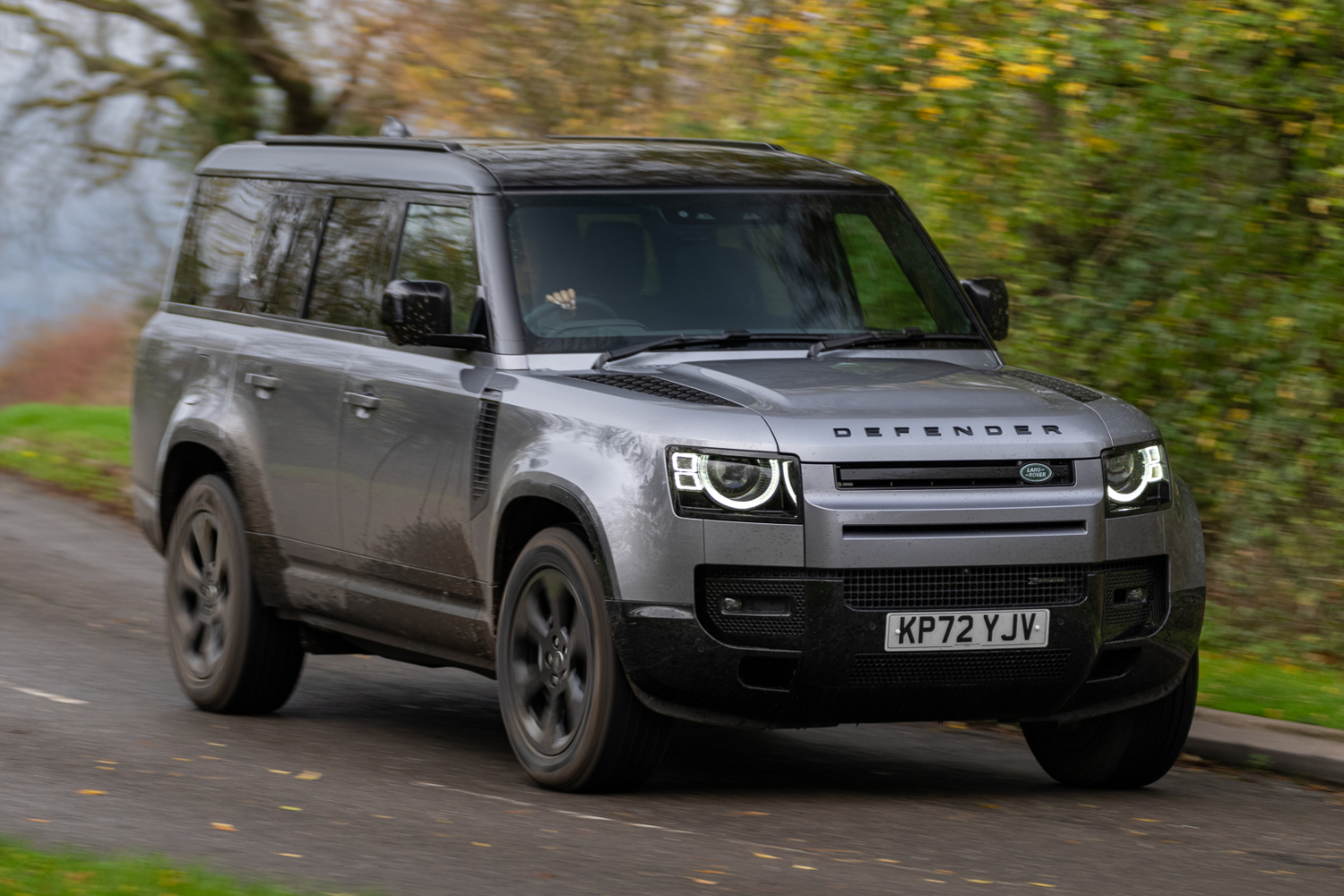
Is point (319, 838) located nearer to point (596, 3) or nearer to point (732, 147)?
point (732, 147)

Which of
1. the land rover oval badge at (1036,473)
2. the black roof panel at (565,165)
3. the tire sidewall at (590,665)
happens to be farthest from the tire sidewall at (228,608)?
the land rover oval badge at (1036,473)

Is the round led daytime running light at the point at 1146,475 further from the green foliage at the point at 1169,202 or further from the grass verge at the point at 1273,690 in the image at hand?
the green foliage at the point at 1169,202

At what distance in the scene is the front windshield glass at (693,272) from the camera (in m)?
7.32

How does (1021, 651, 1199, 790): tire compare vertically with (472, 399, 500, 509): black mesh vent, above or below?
below

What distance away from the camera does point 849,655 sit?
6.31 m

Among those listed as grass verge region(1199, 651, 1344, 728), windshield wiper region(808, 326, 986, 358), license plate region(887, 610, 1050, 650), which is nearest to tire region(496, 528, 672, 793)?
license plate region(887, 610, 1050, 650)

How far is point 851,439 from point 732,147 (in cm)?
242

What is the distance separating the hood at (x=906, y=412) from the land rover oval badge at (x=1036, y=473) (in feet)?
0.11

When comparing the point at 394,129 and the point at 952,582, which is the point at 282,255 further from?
the point at 952,582

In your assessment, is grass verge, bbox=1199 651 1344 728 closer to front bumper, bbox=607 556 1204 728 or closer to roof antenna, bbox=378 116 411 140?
front bumper, bbox=607 556 1204 728

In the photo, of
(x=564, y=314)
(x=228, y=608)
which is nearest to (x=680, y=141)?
(x=564, y=314)

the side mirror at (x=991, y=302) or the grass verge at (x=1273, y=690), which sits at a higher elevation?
the side mirror at (x=991, y=302)

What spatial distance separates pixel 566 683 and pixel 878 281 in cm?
210

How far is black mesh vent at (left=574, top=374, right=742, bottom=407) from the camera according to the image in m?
6.50
